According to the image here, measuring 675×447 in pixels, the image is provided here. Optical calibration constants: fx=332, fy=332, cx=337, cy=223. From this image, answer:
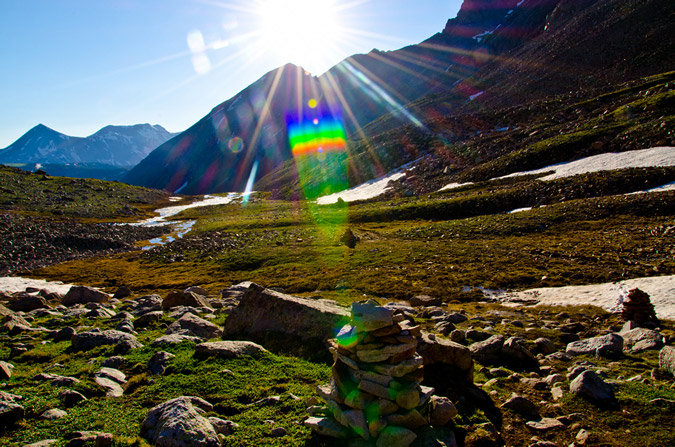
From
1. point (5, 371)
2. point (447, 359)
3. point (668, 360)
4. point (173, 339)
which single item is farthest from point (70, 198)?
point (668, 360)

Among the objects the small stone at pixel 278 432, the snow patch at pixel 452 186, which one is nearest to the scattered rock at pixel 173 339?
the small stone at pixel 278 432

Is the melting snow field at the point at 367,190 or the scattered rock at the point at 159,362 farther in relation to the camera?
the melting snow field at the point at 367,190

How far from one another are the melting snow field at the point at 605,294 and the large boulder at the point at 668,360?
26.8 feet

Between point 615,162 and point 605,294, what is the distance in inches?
1598

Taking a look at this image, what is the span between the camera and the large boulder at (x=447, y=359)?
419 inches

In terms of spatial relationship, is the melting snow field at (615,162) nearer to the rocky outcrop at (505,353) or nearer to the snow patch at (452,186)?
the snow patch at (452,186)

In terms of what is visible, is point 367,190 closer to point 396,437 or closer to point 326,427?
point 326,427

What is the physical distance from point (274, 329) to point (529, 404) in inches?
393

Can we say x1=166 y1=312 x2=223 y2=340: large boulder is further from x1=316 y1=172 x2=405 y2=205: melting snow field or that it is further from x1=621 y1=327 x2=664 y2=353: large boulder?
x1=316 y1=172 x2=405 y2=205: melting snow field

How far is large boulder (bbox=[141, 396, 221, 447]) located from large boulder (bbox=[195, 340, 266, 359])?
386 centimetres

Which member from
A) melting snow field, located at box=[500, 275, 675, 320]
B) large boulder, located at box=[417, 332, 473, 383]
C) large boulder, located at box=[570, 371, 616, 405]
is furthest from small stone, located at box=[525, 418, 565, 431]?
melting snow field, located at box=[500, 275, 675, 320]

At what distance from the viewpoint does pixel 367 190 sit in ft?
297

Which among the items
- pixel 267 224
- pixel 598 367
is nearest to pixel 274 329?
pixel 598 367

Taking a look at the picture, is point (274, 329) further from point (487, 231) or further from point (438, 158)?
point (438, 158)
